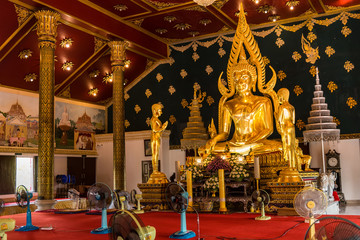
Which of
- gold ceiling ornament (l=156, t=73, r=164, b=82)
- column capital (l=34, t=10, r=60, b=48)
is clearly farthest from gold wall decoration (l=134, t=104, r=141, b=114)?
column capital (l=34, t=10, r=60, b=48)

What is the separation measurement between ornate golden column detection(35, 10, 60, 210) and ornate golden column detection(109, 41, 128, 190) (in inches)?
93.4

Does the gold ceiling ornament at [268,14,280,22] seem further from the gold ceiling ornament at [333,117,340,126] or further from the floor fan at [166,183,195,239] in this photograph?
the floor fan at [166,183,195,239]

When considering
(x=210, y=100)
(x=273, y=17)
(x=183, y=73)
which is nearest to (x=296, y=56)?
(x=273, y=17)

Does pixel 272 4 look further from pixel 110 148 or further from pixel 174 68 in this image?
pixel 110 148

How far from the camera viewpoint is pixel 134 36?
40.6 feet

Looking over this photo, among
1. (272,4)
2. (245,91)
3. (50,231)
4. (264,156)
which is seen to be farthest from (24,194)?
(272,4)

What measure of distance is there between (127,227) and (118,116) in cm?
870

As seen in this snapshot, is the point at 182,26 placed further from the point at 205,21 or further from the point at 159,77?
the point at 159,77

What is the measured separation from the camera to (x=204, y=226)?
575 cm

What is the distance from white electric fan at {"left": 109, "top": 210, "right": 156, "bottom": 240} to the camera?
296cm

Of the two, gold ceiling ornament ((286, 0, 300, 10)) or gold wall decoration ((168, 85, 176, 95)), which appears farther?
gold wall decoration ((168, 85, 176, 95))

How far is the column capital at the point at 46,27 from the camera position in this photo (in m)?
9.28

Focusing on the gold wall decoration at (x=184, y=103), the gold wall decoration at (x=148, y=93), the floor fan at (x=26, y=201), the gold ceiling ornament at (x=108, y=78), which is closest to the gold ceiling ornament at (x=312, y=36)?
the gold wall decoration at (x=184, y=103)

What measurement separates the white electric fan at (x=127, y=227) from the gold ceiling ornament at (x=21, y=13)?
26.1 feet
